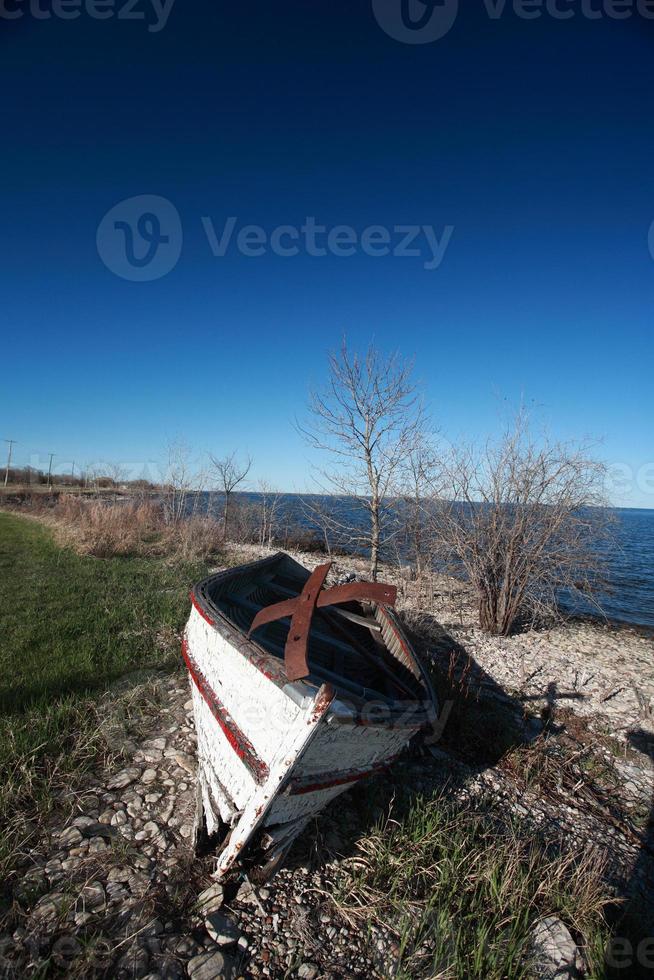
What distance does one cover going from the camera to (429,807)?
121 inches

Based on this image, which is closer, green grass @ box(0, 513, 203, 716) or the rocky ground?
the rocky ground

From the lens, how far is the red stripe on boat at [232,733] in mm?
2299

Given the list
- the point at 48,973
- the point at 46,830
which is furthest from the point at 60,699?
the point at 48,973

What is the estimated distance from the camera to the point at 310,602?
2559mm

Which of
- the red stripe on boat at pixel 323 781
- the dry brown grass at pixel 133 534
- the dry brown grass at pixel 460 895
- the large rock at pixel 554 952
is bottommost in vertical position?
the large rock at pixel 554 952

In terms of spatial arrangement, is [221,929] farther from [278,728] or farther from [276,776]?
[278,728]

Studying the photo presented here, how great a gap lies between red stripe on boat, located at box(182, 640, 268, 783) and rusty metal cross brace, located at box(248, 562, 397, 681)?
0.55 metres

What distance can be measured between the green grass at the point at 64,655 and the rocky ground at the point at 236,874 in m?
0.27

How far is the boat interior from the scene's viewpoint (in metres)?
3.68

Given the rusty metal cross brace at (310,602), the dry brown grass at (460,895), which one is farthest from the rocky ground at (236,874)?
the rusty metal cross brace at (310,602)

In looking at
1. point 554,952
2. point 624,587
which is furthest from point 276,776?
point 624,587

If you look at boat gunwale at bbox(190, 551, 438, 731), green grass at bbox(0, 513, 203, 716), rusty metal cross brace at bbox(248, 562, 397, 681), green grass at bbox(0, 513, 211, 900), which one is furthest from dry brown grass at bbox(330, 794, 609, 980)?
green grass at bbox(0, 513, 203, 716)

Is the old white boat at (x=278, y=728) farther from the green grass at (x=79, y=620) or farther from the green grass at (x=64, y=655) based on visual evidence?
the green grass at (x=79, y=620)

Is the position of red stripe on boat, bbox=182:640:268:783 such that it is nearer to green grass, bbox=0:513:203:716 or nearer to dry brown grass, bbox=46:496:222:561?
green grass, bbox=0:513:203:716
